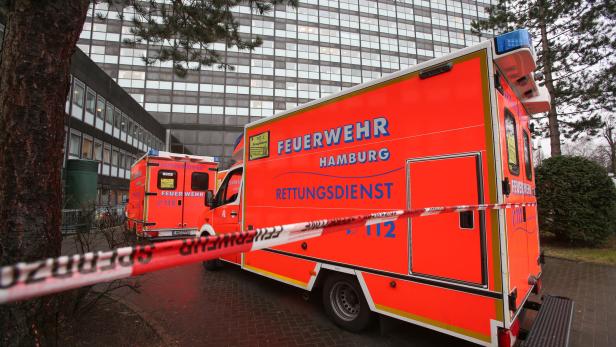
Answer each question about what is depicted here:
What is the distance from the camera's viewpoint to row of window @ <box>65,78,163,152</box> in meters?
18.5

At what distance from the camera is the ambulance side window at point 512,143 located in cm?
296


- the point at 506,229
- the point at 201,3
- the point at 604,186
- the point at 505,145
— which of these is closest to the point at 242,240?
the point at 506,229

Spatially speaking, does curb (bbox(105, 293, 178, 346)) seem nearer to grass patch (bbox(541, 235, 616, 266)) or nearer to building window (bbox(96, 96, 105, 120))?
grass patch (bbox(541, 235, 616, 266))

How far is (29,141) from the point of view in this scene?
2414 mm

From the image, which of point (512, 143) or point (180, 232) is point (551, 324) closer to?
point (512, 143)

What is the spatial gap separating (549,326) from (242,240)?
3.22 meters

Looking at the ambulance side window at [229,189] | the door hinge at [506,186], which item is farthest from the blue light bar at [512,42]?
the ambulance side window at [229,189]

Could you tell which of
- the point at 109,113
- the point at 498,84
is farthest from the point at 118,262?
the point at 109,113

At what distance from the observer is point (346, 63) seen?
43188 millimetres

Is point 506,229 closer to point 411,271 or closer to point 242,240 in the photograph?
point 411,271

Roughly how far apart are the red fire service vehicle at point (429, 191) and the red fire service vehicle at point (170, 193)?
636 cm

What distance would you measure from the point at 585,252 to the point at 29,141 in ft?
36.3

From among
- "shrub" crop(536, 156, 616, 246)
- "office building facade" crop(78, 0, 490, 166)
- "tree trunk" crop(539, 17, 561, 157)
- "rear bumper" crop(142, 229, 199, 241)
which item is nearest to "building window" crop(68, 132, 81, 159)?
"rear bumper" crop(142, 229, 199, 241)

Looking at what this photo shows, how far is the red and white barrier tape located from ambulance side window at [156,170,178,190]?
8.81m
